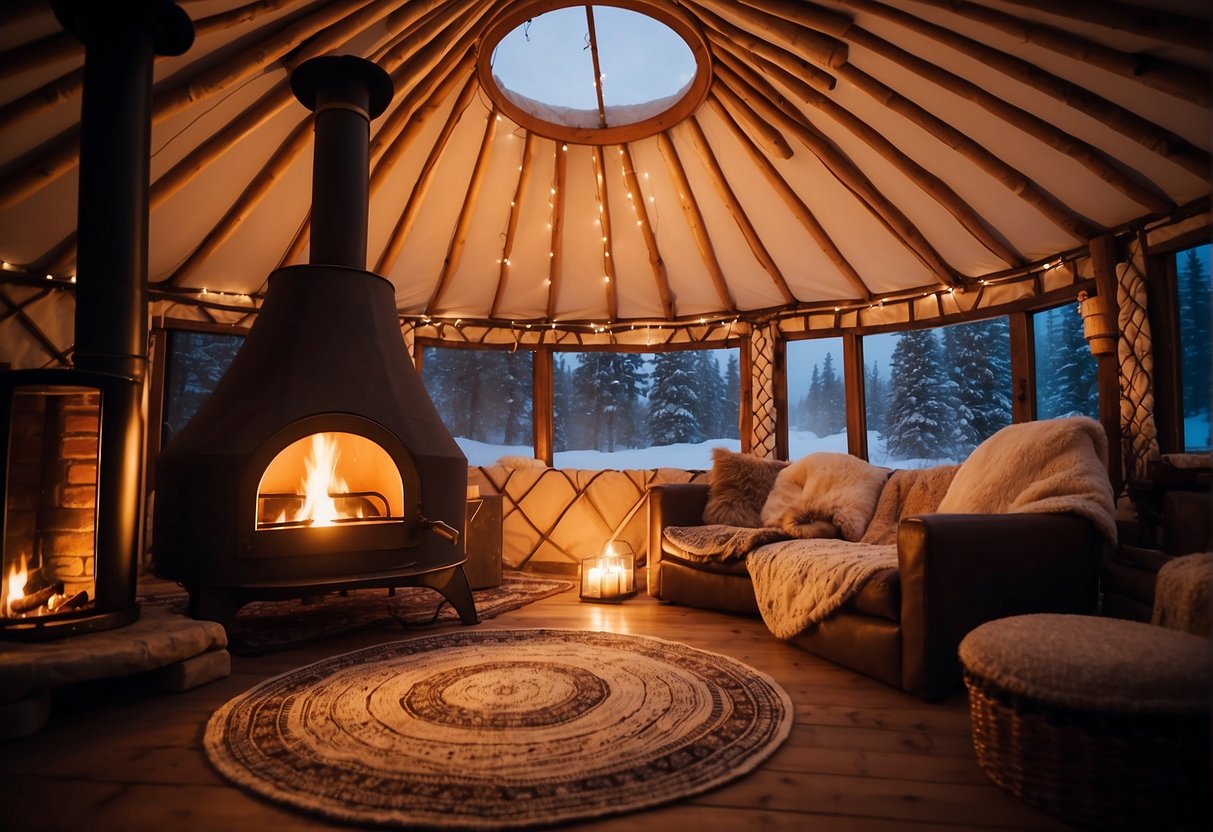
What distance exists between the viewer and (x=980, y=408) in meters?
4.22

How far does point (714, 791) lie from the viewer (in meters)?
1.27

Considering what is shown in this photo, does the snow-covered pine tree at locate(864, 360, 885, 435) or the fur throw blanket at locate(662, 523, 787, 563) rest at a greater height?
the snow-covered pine tree at locate(864, 360, 885, 435)

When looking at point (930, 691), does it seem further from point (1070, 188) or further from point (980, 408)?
point (980, 408)

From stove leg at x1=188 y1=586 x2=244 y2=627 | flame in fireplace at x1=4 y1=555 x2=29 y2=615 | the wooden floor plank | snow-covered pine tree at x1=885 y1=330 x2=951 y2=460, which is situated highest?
snow-covered pine tree at x1=885 y1=330 x2=951 y2=460

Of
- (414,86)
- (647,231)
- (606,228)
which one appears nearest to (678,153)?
(647,231)

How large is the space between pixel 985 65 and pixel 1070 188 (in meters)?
0.92

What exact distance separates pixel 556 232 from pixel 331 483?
97.1 inches

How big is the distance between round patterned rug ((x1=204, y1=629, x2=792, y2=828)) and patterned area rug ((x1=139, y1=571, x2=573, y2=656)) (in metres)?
0.36

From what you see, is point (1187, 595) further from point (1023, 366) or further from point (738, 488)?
point (1023, 366)

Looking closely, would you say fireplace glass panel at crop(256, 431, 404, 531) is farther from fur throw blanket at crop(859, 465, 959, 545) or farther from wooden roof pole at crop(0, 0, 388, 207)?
fur throw blanket at crop(859, 465, 959, 545)

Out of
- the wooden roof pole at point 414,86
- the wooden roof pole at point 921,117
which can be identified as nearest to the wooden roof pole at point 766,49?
the wooden roof pole at point 921,117

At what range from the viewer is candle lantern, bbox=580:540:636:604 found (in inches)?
119

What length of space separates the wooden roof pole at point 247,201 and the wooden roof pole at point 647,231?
1696mm

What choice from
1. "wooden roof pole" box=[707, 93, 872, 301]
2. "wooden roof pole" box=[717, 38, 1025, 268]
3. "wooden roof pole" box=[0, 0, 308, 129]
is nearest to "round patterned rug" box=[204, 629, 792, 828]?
"wooden roof pole" box=[0, 0, 308, 129]
